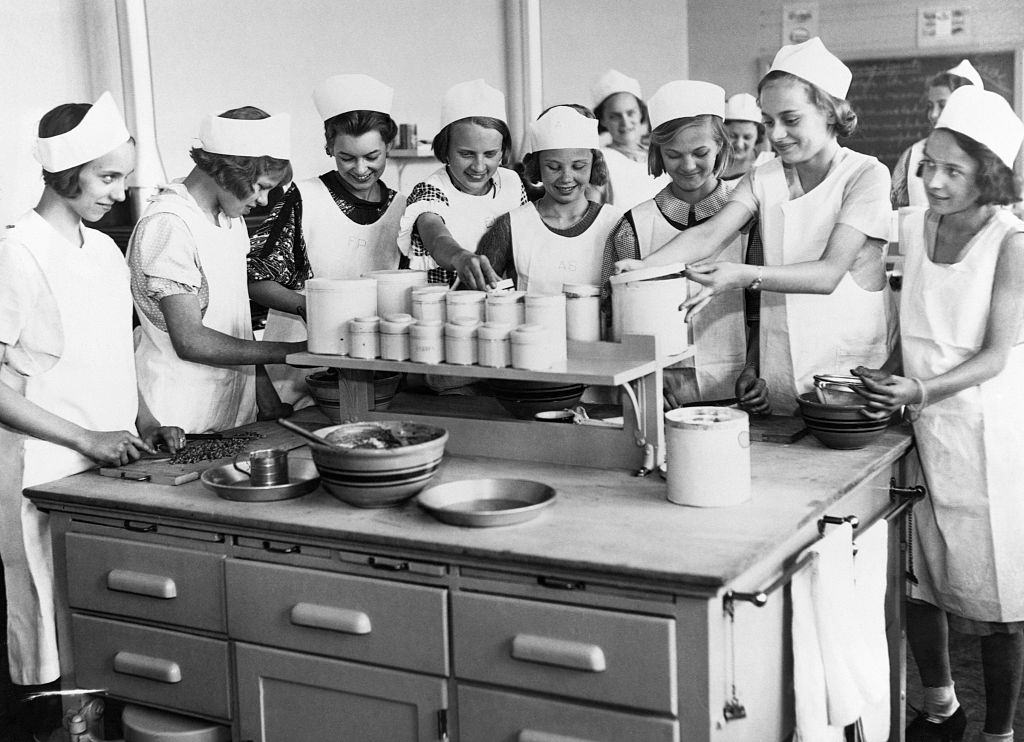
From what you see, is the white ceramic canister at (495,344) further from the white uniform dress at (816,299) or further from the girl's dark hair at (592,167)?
the girl's dark hair at (592,167)

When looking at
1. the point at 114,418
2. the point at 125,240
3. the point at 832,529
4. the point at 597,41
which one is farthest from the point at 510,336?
the point at 597,41

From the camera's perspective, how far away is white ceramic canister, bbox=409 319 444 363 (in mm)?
2506

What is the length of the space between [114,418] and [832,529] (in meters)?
1.60

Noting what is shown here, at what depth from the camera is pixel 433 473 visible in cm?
233

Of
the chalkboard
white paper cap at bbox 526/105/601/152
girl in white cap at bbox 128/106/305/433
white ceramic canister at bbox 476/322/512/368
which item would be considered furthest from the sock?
the chalkboard

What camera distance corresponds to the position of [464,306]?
8.25 ft

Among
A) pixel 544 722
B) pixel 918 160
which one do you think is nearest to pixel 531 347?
pixel 544 722

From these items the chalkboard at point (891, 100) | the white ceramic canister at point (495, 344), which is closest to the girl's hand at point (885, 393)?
the white ceramic canister at point (495, 344)

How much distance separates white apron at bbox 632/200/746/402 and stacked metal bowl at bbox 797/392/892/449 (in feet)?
1.78

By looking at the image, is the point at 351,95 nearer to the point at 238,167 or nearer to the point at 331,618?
the point at 238,167

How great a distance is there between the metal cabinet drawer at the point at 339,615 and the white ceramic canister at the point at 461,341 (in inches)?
21.6

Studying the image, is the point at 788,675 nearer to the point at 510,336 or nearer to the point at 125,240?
the point at 510,336

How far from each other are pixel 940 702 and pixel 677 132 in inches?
62.5

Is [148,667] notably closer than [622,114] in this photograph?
Yes
